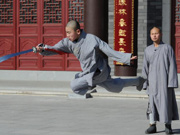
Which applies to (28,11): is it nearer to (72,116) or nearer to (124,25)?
(124,25)

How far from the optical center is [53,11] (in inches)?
934

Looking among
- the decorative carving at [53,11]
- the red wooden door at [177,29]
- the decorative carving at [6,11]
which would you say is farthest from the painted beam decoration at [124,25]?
the decorative carving at [6,11]

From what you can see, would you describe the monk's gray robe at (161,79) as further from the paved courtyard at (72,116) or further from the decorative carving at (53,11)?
the decorative carving at (53,11)

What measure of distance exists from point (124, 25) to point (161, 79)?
10.0 m

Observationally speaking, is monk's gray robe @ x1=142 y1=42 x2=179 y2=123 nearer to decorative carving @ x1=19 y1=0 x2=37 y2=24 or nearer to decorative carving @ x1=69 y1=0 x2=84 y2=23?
decorative carving @ x1=69 y1=0 x2=84 y2=23

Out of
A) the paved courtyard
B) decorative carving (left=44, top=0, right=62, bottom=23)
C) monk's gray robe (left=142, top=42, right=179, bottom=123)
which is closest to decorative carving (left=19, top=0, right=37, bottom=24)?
decorative carving (left=44, top=0, right=62, bottom=23)

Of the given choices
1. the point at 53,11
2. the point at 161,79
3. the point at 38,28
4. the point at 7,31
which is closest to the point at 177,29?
the point at 53,11

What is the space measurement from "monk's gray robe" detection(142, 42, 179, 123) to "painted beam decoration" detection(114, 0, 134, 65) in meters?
9.64

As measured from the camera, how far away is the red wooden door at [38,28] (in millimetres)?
23531

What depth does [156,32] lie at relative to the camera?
36.4ft

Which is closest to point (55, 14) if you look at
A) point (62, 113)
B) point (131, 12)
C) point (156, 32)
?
point (131, 12)

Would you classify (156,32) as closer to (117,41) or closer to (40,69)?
(117,41)

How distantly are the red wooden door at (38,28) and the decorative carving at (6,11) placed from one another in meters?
0.04

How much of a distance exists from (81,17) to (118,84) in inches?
518
